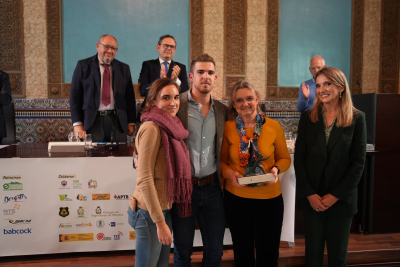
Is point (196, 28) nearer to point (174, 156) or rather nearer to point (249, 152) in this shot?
point (249, 152)

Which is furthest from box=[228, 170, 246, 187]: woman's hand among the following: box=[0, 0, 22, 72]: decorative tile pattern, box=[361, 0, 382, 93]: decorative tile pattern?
box=[361, 0, 382, 93]: decorative tile pattern

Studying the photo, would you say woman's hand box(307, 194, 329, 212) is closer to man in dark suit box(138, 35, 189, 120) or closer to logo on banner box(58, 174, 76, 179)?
logo on banner box(58, 174, 76, 179)

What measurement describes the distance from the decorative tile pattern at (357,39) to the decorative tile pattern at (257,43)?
1595 mm

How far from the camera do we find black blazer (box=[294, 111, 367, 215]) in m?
1.90

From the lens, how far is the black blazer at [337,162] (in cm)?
190

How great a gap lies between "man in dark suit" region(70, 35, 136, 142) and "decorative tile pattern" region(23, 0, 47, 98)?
2.02 meters

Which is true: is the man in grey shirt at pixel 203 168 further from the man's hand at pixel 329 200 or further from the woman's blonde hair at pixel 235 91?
the man's hand at pixel 329 200

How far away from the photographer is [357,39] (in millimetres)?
5406

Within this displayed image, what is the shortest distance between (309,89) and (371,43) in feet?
8.18

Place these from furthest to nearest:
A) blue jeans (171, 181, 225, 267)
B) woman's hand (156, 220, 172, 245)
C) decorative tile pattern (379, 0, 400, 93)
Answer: decorative tile pattern (379, 0, 400, 93) < blue jeans (171, 181, 225, 267) < woman's hand (156, 220, 172, 245)

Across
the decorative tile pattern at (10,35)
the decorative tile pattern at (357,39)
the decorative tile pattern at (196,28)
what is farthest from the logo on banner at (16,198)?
the decorative tile pattern at (357,39)

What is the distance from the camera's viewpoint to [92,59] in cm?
316

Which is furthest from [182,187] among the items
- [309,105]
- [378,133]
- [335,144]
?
[309,105]

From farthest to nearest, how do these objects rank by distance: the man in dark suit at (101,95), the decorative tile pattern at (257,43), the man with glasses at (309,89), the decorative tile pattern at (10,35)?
1. the decorative tile pattern at (257,43)
2. the decorative tile pattern at (10,35)
3. the man with glasses at (309,89)
4. the man in dark suit at (101,95)
